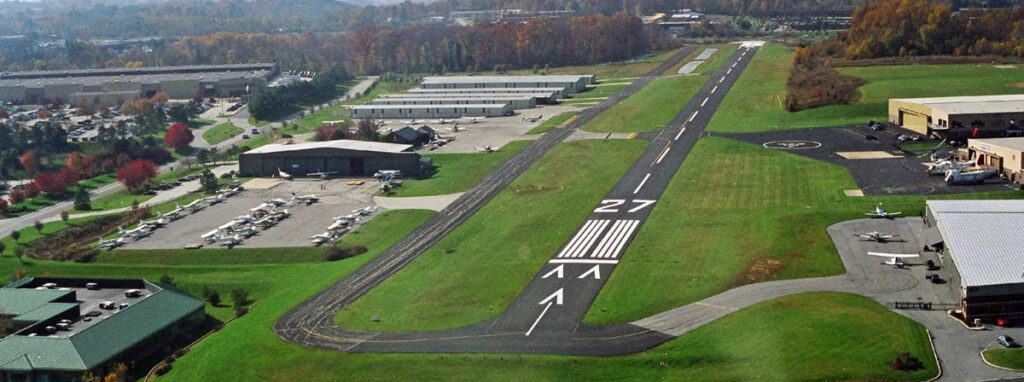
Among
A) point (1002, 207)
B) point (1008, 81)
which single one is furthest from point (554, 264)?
point (1008, 81)

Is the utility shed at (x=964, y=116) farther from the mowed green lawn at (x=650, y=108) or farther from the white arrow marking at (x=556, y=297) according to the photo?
the white arrow marking at (x=556, y=297)

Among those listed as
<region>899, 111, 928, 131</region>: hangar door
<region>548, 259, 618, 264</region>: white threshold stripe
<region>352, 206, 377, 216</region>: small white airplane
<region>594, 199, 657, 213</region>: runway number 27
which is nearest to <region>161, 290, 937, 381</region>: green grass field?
<region>548, 259, 618, 264</region>: white threshold stripe

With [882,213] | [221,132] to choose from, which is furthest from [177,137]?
[882,213]

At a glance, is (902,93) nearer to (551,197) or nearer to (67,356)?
(551,197)

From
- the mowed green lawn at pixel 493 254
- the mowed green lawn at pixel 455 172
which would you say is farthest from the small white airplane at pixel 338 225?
the mowed green lawn at pixel 455 172

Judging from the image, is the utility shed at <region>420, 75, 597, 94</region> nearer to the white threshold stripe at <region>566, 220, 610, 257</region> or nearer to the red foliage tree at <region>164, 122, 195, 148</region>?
the red foliage tree at <region>164, 122, 195, 148</region>
